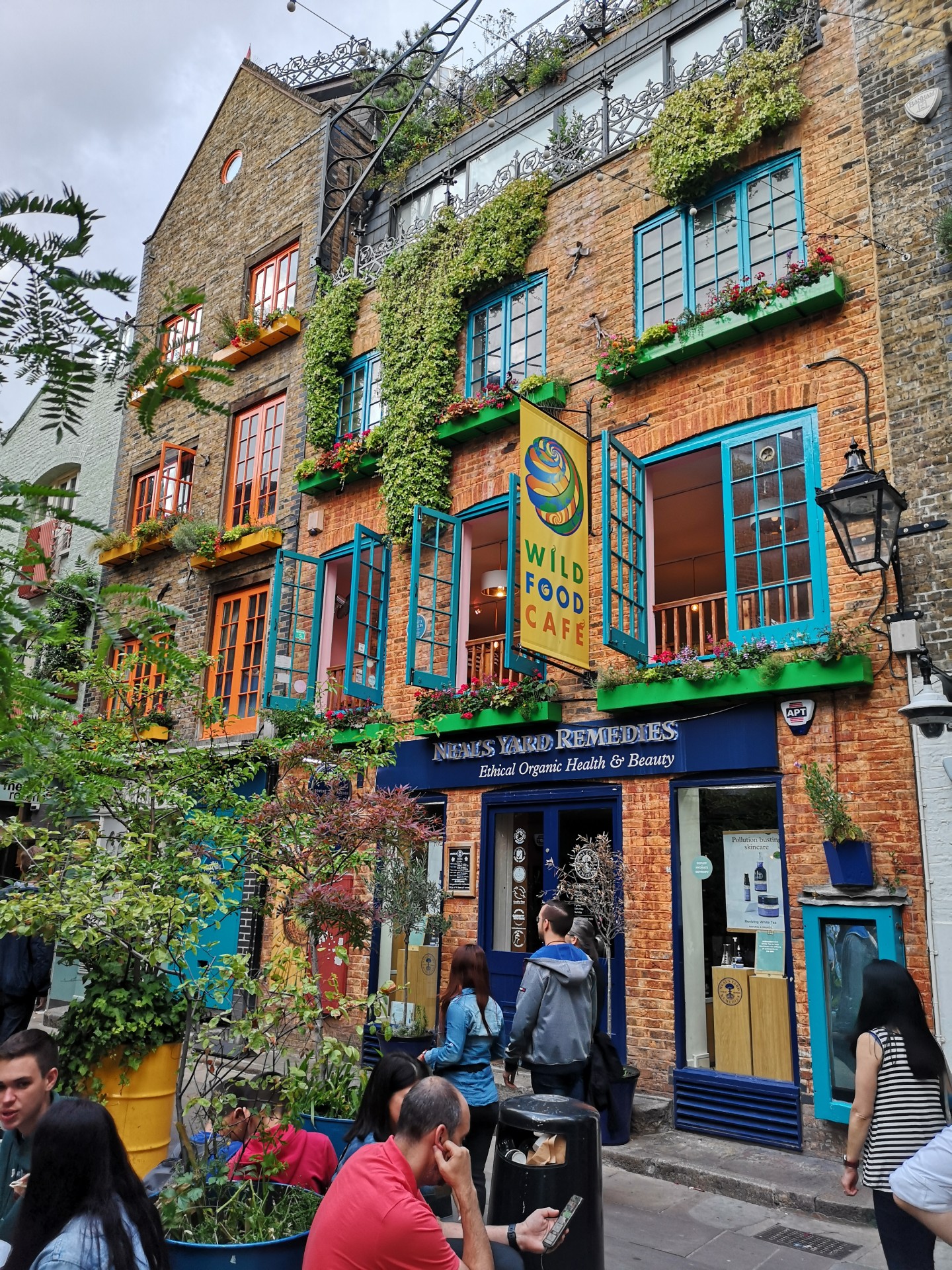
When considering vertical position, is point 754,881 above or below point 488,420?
below

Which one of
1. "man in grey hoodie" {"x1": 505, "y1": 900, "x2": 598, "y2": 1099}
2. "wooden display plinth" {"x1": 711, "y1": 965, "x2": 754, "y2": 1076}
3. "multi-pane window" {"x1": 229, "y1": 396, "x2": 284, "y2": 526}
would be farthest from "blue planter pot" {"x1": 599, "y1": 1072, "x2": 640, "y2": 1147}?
"multi-pane window" {"x1": 229, "y1": 396, "x2": 284, "y2": 526}

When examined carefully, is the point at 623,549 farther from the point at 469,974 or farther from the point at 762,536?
the point at 469,974

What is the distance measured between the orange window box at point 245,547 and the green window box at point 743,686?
6964mm

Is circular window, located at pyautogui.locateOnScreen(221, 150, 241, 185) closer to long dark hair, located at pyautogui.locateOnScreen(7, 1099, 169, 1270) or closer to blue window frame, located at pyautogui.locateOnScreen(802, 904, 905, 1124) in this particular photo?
blue window frame, located at pyautogui.locateOnScreen(802, 904, 905, 1124)

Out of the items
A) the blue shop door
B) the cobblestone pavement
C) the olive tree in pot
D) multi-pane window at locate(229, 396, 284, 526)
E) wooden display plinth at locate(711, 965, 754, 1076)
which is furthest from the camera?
multi-pane window at locate(229, 396, 284, 526)

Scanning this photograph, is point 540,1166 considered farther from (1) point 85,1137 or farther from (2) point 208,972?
(1) point 85,1137

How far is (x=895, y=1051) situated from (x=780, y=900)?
4.26m

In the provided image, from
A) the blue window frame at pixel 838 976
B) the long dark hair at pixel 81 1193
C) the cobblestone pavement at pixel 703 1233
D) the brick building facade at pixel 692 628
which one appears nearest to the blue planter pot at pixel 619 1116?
the cobblestone pavement at pixel 703 1233

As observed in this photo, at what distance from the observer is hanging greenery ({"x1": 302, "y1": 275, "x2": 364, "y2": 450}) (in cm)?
1427

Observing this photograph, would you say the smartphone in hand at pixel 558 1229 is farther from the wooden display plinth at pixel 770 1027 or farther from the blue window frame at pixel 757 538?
the blue window frame at pixel 757 538

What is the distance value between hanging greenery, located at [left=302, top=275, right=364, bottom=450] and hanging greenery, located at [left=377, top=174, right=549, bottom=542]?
1.25 metres

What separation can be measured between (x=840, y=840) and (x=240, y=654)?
1016cm

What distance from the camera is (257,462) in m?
15.9

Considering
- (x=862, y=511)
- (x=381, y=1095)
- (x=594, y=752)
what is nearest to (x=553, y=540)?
(x=594, y=752)
